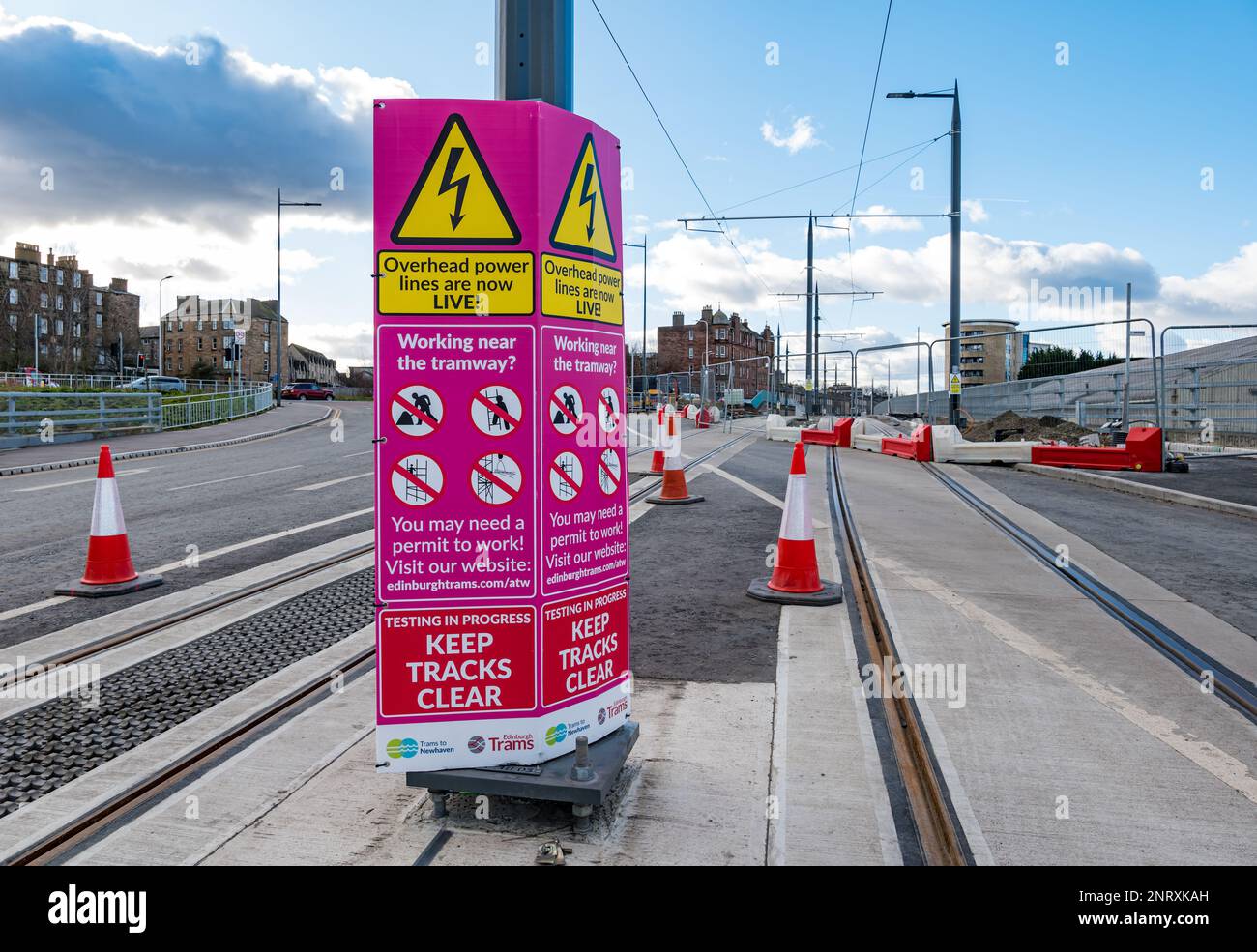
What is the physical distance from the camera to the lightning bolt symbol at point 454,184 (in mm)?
3025

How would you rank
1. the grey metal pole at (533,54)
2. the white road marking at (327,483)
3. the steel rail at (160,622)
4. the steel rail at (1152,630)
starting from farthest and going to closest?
the white road marking at (327,483) < the steel rail at (160,622) < the steel rail at (1152,630) < the grey metal pole at (533,54)

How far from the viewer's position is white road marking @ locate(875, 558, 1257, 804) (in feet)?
11.7

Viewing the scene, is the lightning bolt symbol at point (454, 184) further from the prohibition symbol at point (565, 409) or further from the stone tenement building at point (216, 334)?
the stone tenement building at point (216, 334)

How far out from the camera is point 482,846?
2.94 m

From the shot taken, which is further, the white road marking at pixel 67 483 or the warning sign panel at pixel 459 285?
the white road marking at pixel 67 483

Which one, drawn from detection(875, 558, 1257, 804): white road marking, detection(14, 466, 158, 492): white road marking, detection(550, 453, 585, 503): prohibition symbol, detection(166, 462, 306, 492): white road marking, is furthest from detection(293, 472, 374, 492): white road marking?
detection(550, 453, 585, 503): prohibition symbol

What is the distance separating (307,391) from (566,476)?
63.2m

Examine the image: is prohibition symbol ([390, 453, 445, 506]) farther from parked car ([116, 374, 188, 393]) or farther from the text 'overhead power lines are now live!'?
parked car ([116, 374, 188, 393])

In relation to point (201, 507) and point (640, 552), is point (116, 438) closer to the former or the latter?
point (201, 507)

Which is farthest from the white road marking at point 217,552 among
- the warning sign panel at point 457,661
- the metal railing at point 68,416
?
the metal railing at point 68,416

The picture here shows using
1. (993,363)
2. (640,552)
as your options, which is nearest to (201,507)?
(640,552)

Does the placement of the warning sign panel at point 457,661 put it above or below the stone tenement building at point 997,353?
below

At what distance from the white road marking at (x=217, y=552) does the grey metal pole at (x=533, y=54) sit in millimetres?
5184
